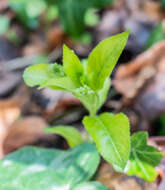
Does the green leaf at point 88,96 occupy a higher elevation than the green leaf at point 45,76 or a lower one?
lower

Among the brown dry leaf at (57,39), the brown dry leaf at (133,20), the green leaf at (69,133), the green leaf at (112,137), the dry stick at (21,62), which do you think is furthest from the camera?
the brown dry leaf at (57,39)

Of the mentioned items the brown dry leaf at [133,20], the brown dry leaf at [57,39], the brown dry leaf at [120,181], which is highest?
the brown dry leaf at [133,20]

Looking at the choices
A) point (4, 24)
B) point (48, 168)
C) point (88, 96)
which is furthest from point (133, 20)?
point (48, 168)

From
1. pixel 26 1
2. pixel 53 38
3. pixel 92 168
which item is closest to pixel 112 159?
pixel 92 168

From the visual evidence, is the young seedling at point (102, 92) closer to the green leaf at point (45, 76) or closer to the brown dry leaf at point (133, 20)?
the green leaf at point (45, 76)

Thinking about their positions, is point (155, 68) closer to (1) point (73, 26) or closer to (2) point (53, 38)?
(1) point (73, 26)

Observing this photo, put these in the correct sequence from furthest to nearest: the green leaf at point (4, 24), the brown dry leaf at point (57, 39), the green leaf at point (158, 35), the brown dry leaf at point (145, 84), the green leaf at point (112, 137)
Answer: the green leaf at point (4, 24) < the brown dry leaf at point (57, 39) < the green leaf at point (158, 35) < the brown dry leaf at point (145, 84) < the green leaf at point (112, 137)

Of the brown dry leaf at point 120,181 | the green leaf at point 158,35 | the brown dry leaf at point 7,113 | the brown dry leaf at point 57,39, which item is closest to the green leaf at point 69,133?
the brown dry leaf at point 120,181
